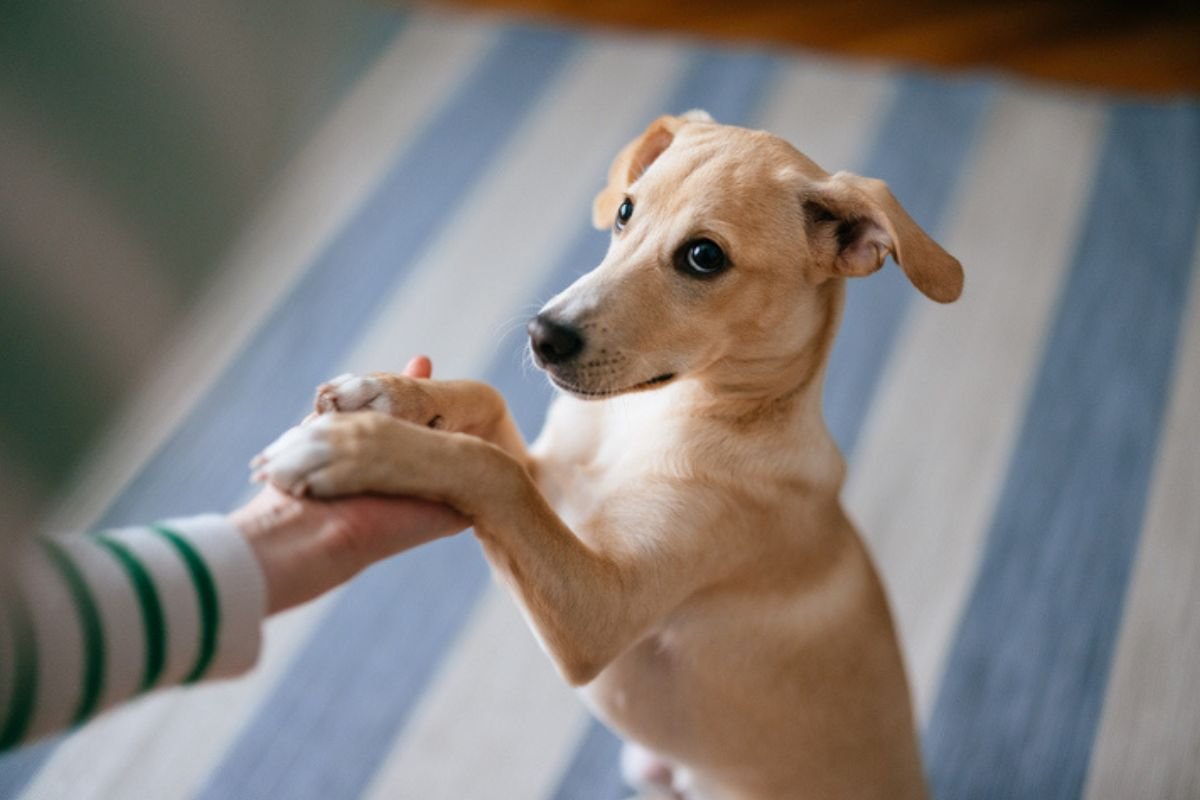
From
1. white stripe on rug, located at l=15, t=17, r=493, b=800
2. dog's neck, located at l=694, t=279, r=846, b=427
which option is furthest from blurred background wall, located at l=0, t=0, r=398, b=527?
dog's neck, located at l=694, t=279, r=846, b=427

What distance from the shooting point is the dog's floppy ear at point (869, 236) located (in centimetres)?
132

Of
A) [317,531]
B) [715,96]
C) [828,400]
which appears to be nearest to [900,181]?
[715,96]

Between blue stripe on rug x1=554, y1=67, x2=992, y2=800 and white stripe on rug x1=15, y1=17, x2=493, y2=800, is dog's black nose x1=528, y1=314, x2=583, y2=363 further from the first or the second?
blue stripe on rug x1=554, y1=67, x2=992, y2=800

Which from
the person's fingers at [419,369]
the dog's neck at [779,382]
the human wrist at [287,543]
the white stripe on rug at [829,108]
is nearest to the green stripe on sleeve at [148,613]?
the human wrist at [287,543]

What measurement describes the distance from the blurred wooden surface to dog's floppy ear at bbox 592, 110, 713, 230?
6.20 ft

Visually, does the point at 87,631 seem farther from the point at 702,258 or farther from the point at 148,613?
the point at 702,258

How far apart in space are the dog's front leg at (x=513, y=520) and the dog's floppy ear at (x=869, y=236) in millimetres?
422

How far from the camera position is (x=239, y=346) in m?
2.55

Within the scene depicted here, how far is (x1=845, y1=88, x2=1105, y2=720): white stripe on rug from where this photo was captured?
2.30 metres

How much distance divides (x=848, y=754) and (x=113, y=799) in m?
1.20

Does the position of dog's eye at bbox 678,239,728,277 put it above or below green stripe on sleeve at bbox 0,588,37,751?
above

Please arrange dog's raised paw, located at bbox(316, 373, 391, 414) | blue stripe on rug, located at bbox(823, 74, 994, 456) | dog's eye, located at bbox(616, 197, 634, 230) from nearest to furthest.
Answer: dog's raised paw, located at bbox(316, 373, 391, 414) → dog's eye, located at bbox(616, 197, 634, 230) → blue stripe on rug, located at bbox(823, 74, 994, 456)

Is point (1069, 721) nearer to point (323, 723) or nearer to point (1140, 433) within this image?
point (1140, 433)

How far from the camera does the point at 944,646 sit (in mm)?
2193
